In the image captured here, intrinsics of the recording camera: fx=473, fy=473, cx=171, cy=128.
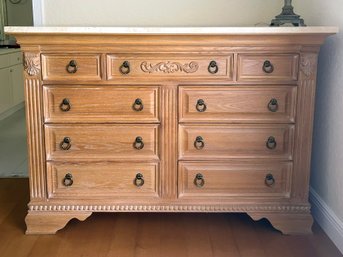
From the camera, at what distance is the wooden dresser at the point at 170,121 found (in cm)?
200

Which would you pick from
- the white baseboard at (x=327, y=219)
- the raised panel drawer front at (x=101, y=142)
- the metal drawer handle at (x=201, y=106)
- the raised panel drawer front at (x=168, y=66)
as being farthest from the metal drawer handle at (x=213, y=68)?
the white baseboard at (x=327, y=219)

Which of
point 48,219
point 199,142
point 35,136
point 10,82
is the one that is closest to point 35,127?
point 35,136

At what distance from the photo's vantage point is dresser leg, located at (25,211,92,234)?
2137 mm

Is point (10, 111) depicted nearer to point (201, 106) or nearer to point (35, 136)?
point (35, 136)

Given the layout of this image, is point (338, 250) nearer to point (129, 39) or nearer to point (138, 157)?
point (138, 157)

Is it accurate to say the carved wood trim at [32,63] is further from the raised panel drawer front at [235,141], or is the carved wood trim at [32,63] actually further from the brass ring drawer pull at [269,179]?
the brass ring drawer pull at [269,179]

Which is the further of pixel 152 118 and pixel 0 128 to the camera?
pixel 0 128

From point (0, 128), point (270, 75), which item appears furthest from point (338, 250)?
point (0, 128)

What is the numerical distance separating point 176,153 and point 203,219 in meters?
0.42

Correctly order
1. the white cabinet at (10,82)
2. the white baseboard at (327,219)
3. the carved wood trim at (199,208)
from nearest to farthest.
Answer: the white baseboard at (327,219) < the carved wood trim at (199,208) < the white cabinet at (10,82)

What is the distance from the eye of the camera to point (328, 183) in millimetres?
2184

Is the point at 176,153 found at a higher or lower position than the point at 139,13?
lower

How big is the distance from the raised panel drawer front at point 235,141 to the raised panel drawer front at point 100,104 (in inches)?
7.3

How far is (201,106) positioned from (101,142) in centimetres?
47
